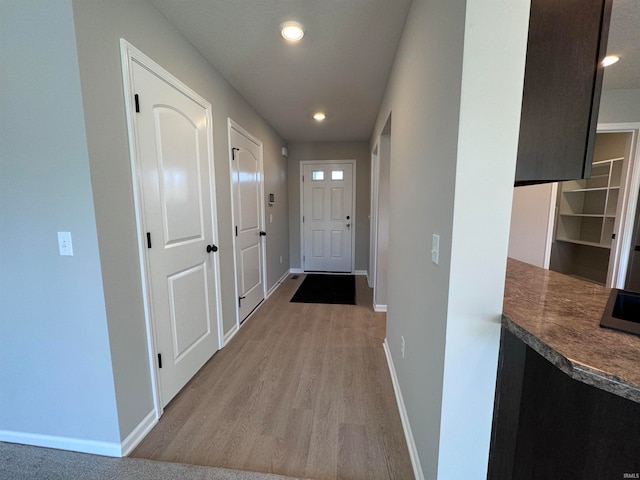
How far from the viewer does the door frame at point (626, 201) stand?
2.56 meters

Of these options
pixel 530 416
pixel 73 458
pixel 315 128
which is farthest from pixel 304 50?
pixel 73 458

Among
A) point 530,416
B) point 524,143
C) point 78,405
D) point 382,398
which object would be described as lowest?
point 382,398

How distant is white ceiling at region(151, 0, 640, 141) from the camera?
149 cm

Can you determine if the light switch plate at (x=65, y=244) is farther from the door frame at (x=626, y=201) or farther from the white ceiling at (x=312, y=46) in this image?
the door frame at (x=626, y=201)

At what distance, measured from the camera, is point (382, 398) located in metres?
1.71

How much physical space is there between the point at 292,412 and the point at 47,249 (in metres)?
1.59

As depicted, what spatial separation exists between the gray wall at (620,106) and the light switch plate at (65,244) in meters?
4.37

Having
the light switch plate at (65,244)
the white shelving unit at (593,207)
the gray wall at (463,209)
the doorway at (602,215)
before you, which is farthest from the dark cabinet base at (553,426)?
the white shelving unit at (593,207)

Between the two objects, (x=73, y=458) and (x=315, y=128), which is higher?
(x=315, y=128)

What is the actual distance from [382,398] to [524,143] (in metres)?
1.66

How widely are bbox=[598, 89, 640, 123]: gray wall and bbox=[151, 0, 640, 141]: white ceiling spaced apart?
0.10 meters

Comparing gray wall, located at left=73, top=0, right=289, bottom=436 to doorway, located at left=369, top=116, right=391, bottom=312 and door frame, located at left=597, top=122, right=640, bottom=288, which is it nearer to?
doorway, located at left=369, top=116, right=391, bottom=312

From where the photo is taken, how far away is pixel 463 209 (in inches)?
32.9

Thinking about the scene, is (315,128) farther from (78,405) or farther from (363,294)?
(78,405)
